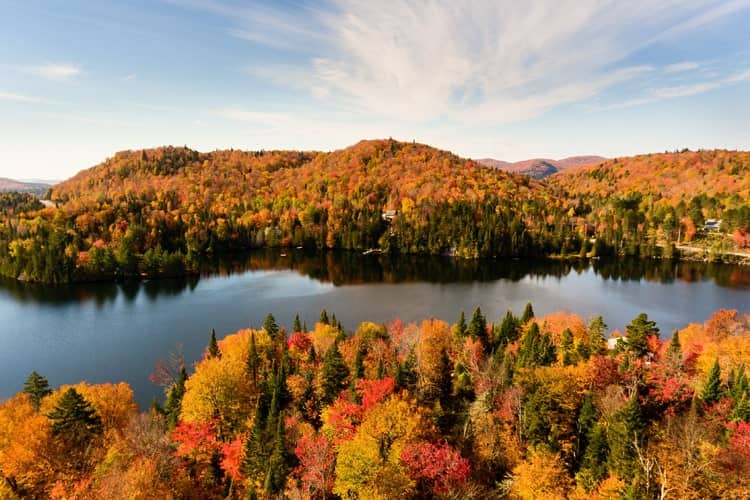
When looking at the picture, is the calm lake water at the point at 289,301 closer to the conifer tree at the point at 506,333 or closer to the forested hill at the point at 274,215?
the forested hill at the point at 274,215

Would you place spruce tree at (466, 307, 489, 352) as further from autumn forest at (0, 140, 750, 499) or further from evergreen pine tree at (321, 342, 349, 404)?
evergreen pine tree at (321, 342, 349, 404)

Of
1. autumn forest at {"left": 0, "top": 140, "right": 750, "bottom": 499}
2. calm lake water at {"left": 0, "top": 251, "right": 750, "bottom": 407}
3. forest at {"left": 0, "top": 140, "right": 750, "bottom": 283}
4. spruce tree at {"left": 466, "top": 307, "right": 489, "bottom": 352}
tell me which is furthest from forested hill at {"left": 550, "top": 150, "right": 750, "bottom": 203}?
autumn forest at {"left": 0, "top": 140, "right": 750, "bottom": 499}

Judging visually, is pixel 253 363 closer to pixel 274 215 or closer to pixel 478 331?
pixel 478 331

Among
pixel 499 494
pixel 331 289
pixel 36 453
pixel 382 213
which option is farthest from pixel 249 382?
pixel 382 213

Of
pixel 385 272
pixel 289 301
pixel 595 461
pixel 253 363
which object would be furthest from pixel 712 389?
pixel 385 272

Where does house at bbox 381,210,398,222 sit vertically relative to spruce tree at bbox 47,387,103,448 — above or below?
above

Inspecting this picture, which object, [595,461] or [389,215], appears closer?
[595,461]
